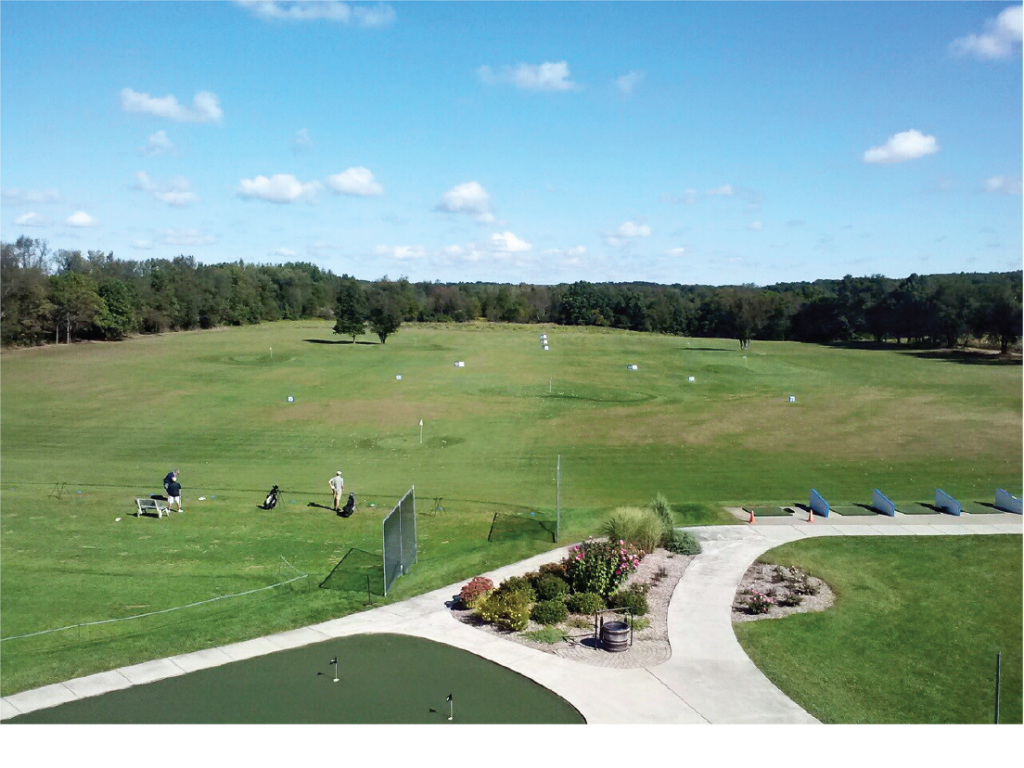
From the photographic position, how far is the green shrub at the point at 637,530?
22406mm

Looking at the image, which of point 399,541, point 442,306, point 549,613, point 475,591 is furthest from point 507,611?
point 442,306

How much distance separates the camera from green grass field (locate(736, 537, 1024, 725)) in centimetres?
1395

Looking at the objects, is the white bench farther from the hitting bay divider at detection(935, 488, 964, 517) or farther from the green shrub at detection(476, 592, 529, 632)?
the hitting bay divider at detection(935, 488, 964, 517)

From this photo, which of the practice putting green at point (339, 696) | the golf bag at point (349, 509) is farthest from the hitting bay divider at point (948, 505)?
the golf bag at point (349, 509)

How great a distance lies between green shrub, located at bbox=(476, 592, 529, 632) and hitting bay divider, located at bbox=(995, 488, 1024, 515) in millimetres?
19581

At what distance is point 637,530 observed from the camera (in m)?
22.4

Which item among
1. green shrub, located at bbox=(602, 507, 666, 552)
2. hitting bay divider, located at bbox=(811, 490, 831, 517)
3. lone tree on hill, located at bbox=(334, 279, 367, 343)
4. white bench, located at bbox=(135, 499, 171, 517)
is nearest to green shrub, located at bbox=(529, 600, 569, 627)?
green shrub, located at bbox=(602, 507, 666, 552)

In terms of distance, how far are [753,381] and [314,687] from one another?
60877 millimetres

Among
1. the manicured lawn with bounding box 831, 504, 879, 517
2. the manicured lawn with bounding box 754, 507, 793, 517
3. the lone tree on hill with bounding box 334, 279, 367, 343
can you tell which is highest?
the lone tree on hill with bounding box 334, 279, 367, 343

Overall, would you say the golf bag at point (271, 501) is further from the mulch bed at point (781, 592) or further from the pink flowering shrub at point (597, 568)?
the mulch bed at point (781, 592)

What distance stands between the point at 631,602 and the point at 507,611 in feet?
9.97

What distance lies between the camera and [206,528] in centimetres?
2547

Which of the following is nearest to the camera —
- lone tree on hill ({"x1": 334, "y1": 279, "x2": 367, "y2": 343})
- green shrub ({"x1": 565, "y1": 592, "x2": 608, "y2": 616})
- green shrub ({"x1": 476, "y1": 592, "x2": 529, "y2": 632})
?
green shrub ({"x1": 476, "y1": 592, "x2": 529, "y2": 632})
